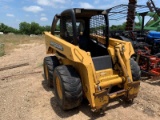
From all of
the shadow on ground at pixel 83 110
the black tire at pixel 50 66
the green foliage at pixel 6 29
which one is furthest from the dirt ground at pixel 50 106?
the green foliage at pixel 6 29

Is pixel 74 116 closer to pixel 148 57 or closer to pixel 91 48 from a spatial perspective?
pixel 91 48

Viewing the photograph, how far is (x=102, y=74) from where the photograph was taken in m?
4.27

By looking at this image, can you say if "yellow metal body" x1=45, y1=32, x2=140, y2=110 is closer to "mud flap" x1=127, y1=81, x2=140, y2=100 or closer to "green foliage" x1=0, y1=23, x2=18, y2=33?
"mud flap" x1=127, y1=81, x2=140, y2=100

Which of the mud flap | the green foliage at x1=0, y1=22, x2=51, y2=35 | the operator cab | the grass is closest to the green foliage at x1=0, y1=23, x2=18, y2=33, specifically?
the green foliage at x1=0, y1=22, x2=51, y2=35

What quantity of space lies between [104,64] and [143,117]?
1272 millimetres

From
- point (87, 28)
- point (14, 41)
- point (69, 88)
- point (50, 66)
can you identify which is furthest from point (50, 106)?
point (14, 41)

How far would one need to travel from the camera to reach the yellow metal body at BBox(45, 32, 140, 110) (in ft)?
12.6

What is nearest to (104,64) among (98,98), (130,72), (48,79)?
(130,72)

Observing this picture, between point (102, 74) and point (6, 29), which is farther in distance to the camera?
point (6, 29)

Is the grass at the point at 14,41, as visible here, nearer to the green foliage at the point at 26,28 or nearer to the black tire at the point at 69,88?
the black tire at the point at 69,88

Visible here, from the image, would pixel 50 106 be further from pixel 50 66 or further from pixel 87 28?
pixel 87 28

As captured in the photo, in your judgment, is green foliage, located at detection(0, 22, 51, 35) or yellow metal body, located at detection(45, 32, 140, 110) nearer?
yellow metal body, located at detection(45, 32, 140, 110)

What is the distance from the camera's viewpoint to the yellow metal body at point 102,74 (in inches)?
151

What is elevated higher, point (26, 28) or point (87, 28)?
point (87, 28)
